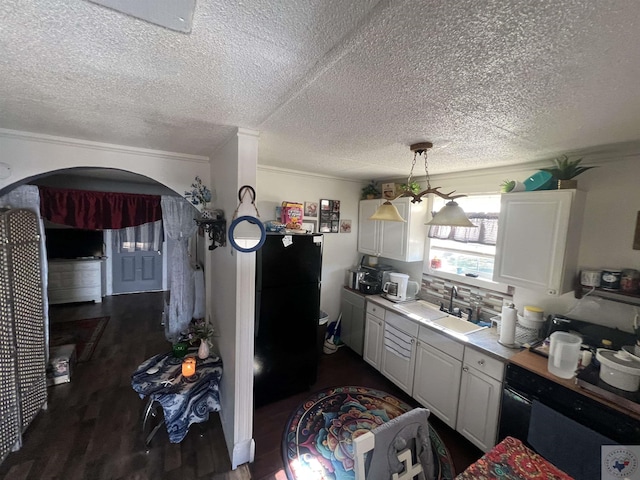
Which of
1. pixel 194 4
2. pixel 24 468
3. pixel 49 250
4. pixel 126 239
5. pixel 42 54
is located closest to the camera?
pixel 194 4

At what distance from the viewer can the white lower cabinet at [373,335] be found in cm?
289

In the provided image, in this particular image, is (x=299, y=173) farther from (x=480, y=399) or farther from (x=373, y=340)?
(x=480, y=399)

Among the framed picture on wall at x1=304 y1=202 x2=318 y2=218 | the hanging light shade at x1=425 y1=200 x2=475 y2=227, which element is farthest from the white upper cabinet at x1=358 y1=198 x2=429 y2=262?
the hanging light shade at x1=425 y1=200 x2=475 y2=227

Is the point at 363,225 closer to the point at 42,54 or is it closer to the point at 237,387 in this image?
the point at 237,387

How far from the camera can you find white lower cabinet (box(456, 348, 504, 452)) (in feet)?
6.13

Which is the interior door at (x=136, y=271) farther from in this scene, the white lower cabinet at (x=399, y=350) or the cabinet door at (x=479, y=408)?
the cabinet door at (x=479, y=408)

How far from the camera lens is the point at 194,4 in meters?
0.63

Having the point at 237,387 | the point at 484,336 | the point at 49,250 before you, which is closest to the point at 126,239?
the point at 49,250

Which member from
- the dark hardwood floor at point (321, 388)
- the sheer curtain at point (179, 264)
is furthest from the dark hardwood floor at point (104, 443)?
the sheer curtain at point (179, 264)

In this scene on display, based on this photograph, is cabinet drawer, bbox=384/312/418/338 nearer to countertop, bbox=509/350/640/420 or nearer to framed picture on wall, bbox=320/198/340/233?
countertop, bbox=509/350/640/420

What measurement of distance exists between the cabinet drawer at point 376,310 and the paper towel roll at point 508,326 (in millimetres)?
1135

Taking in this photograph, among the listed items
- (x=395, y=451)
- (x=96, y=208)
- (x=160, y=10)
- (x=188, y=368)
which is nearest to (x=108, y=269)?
(x=96, y=208)

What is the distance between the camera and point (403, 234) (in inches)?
117

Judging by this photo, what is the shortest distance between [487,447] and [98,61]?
319 cm
